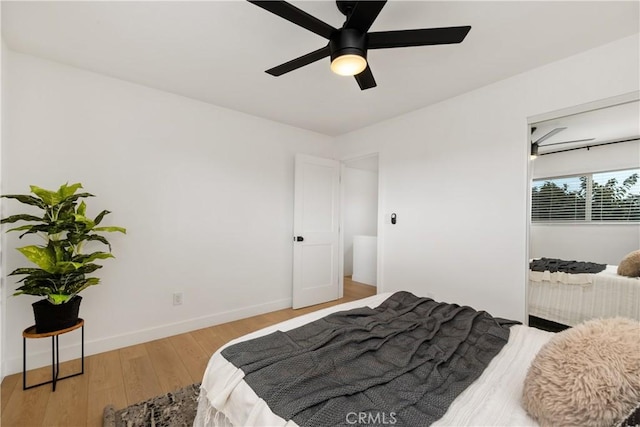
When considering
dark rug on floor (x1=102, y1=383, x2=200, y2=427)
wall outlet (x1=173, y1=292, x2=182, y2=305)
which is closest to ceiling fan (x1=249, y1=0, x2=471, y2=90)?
dark rug on floor (x1=102, y1=383, x2=200, y2=427)

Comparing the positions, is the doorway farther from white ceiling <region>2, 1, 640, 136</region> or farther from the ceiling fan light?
the ceiling fan light

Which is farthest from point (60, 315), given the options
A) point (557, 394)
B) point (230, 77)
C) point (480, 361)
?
point (557, 394)

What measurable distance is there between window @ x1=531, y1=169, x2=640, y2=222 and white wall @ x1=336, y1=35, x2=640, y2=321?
0.15 meters

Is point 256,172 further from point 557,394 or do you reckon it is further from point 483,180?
point 557,394

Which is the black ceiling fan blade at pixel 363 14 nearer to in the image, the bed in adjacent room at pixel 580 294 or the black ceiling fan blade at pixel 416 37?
the black ceiling fan blade at pixel 416 37

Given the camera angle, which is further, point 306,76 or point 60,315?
point 306,76

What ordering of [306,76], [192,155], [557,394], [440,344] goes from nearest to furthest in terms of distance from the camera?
[557,394] < [440,344] < [306,76] < [192,155]

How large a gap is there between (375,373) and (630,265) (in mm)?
2177

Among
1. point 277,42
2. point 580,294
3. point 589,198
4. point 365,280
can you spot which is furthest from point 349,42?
point 365,280

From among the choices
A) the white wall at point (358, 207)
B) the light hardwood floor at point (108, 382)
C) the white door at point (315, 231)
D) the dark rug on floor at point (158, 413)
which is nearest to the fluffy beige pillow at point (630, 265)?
the white door at point (315, 231)

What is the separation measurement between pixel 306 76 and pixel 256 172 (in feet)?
4.60

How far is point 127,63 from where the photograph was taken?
227cm

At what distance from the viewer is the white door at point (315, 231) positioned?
366 centimetres

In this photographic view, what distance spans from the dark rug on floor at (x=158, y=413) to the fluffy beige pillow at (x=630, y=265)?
3.12m
